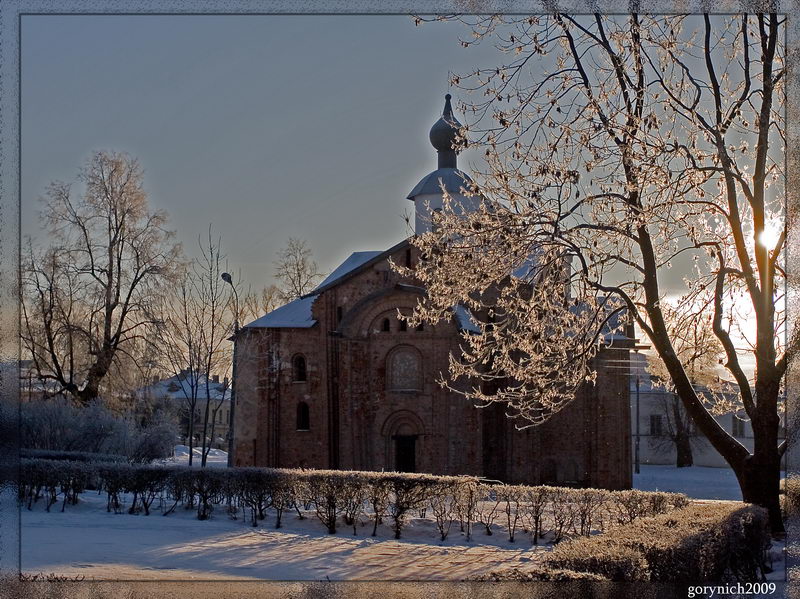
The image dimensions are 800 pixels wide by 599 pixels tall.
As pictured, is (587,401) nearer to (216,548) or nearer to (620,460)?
(620,460)

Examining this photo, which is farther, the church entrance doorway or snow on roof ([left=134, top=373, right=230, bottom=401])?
the church entrance doorway

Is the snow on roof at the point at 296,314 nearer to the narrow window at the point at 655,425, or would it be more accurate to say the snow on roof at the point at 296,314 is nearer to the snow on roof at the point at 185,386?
the snow on roof at the point at 185,386

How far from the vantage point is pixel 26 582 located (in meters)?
6.80

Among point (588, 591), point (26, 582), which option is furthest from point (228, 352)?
point (588, 591)

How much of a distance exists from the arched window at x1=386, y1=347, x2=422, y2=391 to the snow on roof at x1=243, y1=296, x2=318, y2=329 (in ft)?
8.93

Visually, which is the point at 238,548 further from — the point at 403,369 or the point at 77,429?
the point at 403,369

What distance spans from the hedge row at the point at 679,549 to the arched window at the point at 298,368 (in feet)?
64.8

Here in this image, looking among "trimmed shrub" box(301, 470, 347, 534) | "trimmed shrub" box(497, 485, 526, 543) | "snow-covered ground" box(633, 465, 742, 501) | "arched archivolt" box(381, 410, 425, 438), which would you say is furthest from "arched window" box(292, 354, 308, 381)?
"trimmed shrub" box(497, 485, 526, 543)

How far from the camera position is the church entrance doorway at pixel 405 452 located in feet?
85.8

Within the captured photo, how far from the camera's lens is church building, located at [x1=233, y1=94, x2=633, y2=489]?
25.6 meters

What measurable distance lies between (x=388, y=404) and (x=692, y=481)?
9168mm

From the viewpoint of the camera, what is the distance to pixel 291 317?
27688 millimetres

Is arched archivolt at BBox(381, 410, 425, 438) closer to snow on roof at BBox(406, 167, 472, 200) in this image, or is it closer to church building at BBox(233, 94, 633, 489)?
church building at BBox(233, 94, 633, 489)

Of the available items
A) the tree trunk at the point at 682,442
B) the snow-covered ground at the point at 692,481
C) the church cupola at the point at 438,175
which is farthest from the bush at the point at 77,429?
the tree trunk at the point at 682,442
